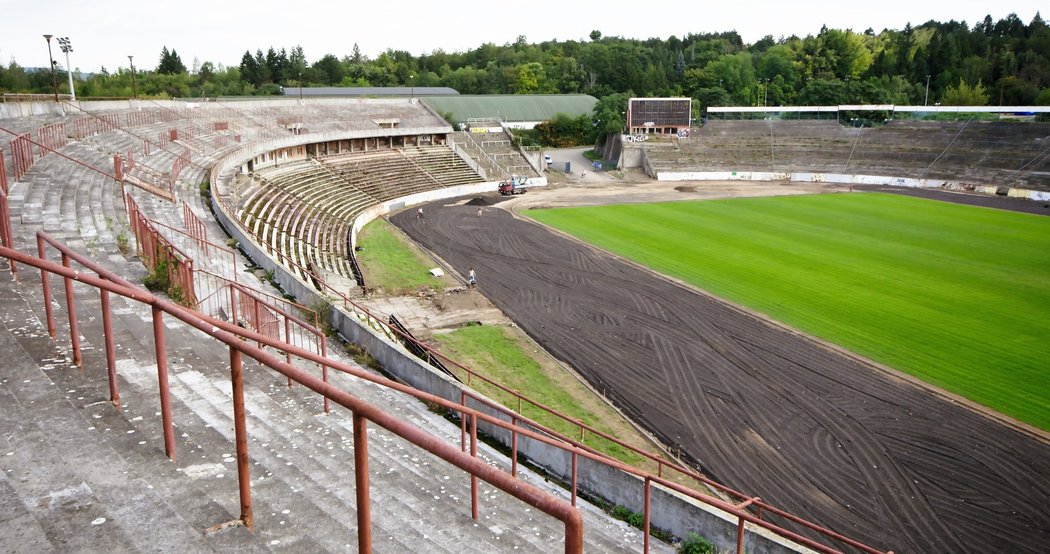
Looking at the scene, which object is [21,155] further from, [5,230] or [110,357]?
[110,357]

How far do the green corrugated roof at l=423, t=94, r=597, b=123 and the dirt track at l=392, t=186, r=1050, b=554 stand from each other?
193 feet

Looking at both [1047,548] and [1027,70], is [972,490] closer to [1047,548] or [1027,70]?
[1047,548]

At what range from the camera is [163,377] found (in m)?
6.07

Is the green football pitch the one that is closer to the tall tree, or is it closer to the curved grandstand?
the curved grandstand

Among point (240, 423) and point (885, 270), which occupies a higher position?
point (240, 423)

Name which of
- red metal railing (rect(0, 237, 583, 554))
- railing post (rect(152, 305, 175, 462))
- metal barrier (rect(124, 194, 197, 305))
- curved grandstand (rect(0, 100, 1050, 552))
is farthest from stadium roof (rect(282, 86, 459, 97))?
red metal railing (rect(0, 237, 583, 554))

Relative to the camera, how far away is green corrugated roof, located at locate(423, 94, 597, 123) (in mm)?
87062

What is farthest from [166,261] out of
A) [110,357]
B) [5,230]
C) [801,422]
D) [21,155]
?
[801,422]

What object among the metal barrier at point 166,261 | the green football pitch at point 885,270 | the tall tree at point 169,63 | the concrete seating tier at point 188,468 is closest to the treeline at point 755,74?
the tall tree at point 169,63

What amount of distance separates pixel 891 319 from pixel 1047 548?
14903mm

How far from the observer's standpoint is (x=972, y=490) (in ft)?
54.1

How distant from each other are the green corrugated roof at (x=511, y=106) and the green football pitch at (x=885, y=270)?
36744 millimetres

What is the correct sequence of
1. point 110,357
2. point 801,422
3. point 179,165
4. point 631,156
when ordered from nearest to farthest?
point 110,357
point 801,422
point 179,165
point 631,156

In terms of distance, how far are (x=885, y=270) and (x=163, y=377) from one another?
120ft
